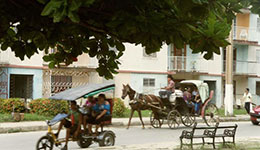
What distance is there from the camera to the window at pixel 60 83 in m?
29.4

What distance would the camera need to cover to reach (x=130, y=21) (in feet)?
12.3

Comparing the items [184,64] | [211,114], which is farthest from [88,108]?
[184,64]

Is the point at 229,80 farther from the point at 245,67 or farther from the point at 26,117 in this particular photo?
the point at 245,67

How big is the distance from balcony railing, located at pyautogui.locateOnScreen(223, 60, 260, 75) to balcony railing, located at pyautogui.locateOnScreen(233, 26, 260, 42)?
186 centimetres

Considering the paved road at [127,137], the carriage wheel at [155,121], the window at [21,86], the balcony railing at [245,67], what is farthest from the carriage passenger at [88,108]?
the balcony railing at [245,67]

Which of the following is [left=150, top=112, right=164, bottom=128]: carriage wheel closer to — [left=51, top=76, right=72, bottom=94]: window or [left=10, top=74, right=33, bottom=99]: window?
[left=51, top=76, right=72, bottom=94]: window

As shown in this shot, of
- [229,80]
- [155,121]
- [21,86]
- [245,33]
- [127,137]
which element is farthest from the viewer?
Answer: [245,33]

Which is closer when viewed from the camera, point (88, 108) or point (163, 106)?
point (88, 108)

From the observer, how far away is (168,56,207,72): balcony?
35.4 m

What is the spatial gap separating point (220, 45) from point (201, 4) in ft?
1.70

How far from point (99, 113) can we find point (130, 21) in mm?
9916

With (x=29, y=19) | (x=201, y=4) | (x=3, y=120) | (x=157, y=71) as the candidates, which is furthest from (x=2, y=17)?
(x=157, y=71)

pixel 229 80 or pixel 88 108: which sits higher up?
pixel 229 80

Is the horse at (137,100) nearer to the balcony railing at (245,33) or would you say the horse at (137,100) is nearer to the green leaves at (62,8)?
the green leaves at (62,8)
